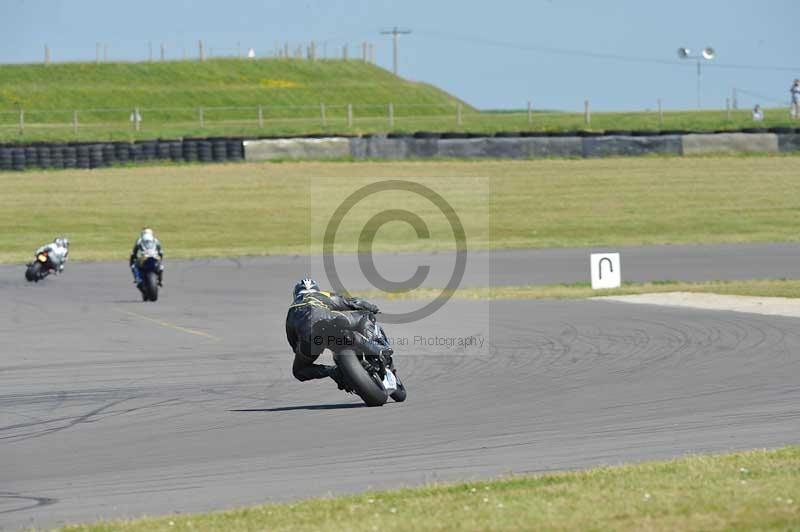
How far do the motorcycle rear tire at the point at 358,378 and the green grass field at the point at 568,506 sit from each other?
359cm

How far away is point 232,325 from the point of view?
21.2 meters

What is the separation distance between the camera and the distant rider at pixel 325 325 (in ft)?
41.2

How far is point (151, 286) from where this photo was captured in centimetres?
2498

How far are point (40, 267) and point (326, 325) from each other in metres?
18.9

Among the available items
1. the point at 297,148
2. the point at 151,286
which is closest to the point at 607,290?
the point at 151,286

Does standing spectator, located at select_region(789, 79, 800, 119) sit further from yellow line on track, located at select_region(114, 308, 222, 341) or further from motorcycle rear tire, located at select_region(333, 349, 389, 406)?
motorcycle rear tire, located at select_region(333, 349, 389, 406)

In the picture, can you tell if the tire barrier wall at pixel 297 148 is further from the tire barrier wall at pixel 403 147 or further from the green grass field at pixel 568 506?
the green grass field at pixel 568 506

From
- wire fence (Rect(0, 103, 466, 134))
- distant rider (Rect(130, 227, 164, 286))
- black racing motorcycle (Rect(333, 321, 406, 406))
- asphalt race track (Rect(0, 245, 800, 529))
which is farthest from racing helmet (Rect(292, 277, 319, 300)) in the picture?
wire fence (Rect(0, 103, 466, 134))

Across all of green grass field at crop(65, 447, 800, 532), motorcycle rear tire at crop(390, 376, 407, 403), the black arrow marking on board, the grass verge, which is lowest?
the grass verge

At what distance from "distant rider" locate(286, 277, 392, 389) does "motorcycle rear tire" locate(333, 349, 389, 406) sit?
113 mm

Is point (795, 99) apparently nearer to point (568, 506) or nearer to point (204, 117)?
point (204, 117)

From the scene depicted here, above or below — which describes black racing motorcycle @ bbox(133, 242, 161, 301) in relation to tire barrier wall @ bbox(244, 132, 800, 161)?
below

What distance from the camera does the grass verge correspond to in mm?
24312

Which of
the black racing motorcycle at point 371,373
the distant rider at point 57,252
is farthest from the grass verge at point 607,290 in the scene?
the black racing motorcycle at point 371,373
